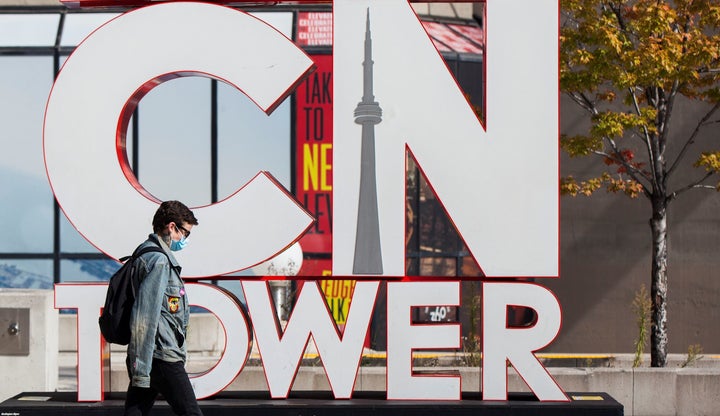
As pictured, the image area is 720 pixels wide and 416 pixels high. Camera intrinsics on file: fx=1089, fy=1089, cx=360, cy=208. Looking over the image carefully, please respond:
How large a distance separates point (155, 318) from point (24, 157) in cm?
1459

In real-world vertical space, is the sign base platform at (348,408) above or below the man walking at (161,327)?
below

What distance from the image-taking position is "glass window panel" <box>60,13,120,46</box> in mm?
20266

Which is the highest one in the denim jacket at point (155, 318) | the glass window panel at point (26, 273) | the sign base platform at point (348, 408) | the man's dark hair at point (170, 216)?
the man's dark hair at point (170, 216)

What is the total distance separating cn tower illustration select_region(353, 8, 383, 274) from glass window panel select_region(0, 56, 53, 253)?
12525mm

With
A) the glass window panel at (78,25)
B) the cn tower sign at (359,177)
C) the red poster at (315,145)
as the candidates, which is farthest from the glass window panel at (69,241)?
the cn tower sign at (359,177)

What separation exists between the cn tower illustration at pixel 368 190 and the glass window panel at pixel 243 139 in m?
10.8

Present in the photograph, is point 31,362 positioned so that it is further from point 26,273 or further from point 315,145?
point 26,273

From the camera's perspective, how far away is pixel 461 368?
1244cm

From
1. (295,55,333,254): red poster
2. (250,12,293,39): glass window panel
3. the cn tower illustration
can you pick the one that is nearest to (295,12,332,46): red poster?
(250,12,293,39): glass window panel

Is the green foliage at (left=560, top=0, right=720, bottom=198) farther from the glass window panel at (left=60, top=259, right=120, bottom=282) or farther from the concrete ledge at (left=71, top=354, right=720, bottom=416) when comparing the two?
the glass window panel at (left=60, top=259, right=120, bottom=282)

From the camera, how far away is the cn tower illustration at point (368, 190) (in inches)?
361

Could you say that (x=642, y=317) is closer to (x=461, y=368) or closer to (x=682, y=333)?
(x=461, y=368)

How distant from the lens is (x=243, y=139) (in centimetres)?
2012

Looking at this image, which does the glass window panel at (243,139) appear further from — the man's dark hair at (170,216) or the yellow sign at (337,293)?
the man's dark hair at (170,216)
